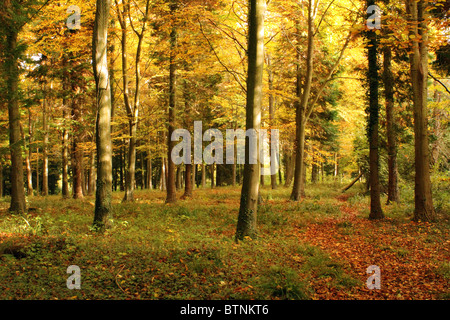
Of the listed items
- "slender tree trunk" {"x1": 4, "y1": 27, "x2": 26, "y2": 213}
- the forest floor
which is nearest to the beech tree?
"slender tree trunk" {"x1": 4, "y1": 27, "x2": 26, "y2": 213}

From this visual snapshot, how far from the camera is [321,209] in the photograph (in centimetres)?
1338

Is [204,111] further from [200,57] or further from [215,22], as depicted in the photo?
[215,22]

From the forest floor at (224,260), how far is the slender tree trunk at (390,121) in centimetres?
372

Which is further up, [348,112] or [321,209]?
[348,112]

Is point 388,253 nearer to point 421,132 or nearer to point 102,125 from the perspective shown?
point 421,132

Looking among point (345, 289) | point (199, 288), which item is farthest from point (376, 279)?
point (199, 288)

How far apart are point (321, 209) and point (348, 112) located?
42.4 ft

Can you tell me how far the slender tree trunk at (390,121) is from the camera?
1232 centimetres

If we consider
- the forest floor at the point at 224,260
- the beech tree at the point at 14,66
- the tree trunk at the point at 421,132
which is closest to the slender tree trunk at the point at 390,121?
the tree trunk at the point at 421,132

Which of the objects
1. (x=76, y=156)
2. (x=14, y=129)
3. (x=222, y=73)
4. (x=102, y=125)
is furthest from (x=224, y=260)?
(x=76, y=156)

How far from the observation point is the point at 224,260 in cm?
632

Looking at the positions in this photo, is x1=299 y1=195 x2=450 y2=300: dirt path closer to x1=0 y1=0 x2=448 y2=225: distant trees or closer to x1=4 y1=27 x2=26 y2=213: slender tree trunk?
x1=0 y1=0 x2=448 y2=225: distant trees

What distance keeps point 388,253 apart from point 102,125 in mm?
8980

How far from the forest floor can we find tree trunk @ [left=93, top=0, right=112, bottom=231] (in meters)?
0.71
